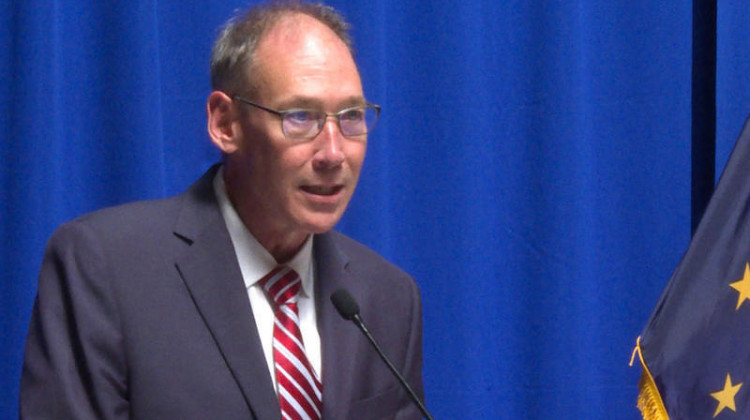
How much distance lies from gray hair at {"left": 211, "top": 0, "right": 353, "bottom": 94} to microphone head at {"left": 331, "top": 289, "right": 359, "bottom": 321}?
1.11 feet

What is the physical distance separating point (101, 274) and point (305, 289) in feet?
1.06

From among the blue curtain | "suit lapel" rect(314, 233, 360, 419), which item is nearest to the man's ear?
"suit lapel" rect(314, 233, 360, 419)

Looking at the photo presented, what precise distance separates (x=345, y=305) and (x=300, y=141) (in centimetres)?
25

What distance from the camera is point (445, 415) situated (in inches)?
89.0

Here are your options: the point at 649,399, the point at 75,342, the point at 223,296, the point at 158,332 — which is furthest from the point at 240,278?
the point at 649,399

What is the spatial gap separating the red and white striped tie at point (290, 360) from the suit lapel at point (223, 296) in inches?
1.4

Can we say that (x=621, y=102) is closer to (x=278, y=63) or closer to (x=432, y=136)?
(x=432, y=136)

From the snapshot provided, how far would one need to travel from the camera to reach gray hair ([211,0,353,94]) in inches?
54.2

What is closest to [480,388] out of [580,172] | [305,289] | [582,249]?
[582,249]

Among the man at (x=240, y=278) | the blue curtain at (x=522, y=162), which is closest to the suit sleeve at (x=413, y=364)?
the man at (x=240, y=278)

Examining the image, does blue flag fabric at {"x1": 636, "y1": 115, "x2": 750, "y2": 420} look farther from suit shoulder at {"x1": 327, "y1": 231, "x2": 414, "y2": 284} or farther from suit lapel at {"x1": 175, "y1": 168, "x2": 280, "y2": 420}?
suit lapel at {"x1": 175, "y1": 168, "x2": 280, "y2": 420}

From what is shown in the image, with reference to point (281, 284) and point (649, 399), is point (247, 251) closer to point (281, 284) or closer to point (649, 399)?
point (281, 284)

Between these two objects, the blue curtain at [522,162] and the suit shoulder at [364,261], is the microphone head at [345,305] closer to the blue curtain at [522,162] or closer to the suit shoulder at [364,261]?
the suit shoulder at [364,261]

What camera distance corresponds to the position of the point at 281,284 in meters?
1.42
